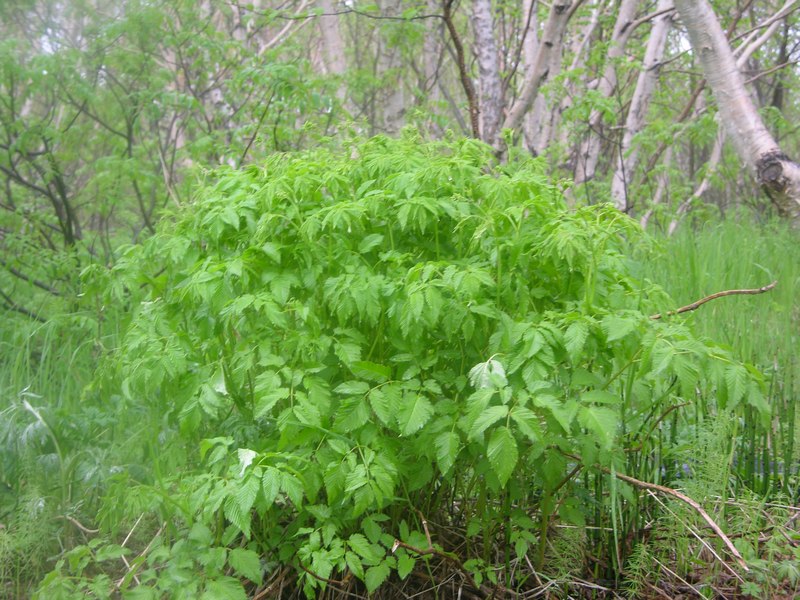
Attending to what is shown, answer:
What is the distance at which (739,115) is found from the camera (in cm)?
486

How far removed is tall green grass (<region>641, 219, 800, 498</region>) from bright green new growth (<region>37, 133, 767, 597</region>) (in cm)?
66

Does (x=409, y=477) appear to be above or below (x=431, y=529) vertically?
above

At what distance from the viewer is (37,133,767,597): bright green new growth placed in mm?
2035

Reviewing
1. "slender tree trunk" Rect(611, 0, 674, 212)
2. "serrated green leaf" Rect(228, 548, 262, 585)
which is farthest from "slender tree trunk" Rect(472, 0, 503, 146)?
"serrated green leaf" Rect(228, 548, 262, 585)

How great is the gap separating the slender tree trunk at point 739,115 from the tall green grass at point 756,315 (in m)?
0.45

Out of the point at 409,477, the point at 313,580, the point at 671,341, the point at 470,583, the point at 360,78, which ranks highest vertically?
the point at 360,78

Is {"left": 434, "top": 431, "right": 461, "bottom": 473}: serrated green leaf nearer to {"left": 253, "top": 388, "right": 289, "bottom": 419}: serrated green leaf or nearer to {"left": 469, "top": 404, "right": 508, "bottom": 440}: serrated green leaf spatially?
{"left": 469, "top": 404, "right": 508, "bottom": 440}: serrated green leaf

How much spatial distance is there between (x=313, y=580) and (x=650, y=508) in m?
1.29

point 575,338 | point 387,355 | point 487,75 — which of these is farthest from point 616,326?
point 487,75

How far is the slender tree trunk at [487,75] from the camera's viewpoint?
5.43 metres

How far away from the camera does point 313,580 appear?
2143mm

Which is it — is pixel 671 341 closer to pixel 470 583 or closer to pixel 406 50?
pixel 470 583

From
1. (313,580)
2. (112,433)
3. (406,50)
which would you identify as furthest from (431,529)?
(406,50)

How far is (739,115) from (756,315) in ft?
4.20
